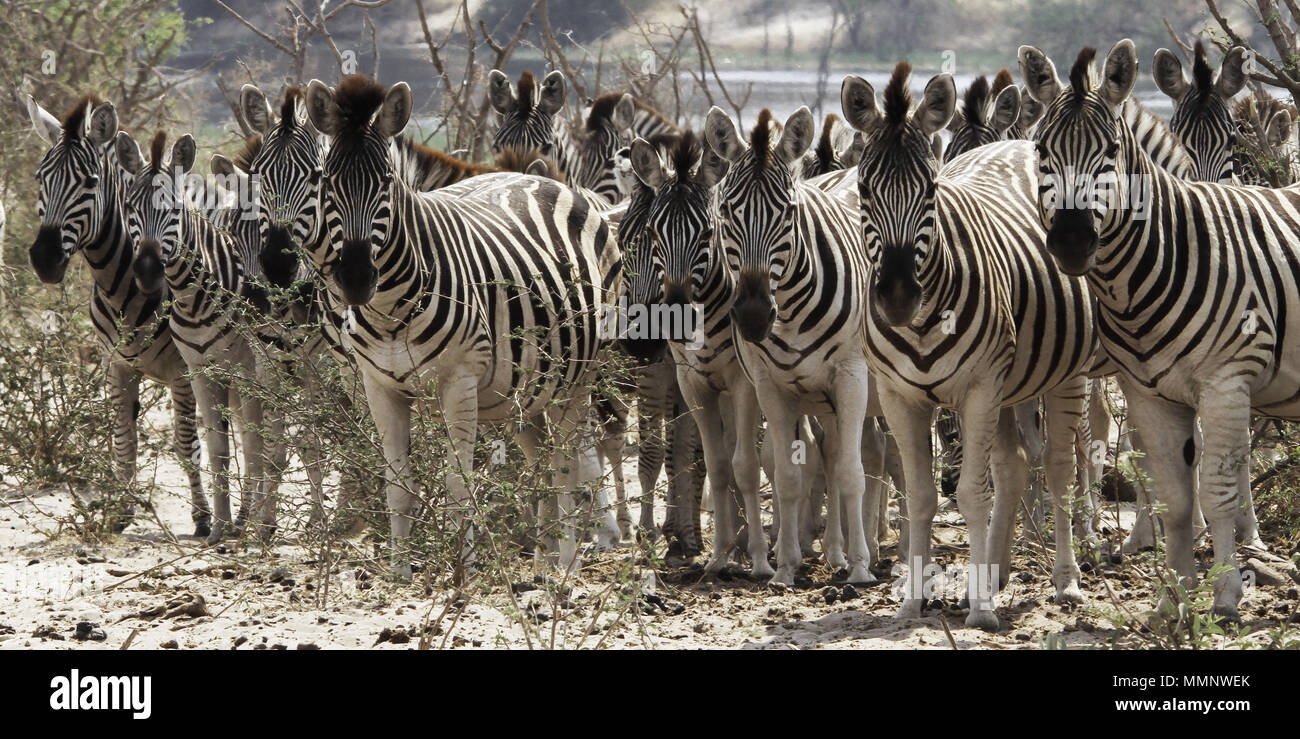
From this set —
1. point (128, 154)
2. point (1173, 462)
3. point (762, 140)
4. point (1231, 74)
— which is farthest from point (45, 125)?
point (1231, 74)

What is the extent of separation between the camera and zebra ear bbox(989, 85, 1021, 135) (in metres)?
8.55

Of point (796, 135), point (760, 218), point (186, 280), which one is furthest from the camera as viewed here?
point (186, 280)

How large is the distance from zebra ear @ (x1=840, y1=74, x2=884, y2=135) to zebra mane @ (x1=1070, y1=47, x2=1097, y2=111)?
794mm

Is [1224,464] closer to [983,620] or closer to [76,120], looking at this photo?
[983,620]

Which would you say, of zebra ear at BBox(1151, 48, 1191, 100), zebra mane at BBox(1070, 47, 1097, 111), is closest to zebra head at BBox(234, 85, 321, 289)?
zebra mane at BBox(1070, 47, 1097, 111)

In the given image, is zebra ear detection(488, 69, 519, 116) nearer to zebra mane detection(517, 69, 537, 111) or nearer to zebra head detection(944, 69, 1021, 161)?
zebra mane detection(517, 69, 537, 111)

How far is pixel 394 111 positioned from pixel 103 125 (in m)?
3.04

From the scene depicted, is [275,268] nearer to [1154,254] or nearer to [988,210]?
[988,210]

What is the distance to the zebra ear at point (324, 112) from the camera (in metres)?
6.25

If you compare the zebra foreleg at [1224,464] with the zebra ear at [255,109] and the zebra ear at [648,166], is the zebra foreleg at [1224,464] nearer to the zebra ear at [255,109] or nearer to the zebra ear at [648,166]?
the zebra ear at [648,166]

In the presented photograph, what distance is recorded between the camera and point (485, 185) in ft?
26.9

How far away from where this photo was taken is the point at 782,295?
6.79 metres

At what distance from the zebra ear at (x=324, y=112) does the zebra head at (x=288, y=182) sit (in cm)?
45

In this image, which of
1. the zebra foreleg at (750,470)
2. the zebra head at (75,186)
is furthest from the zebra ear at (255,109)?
the zebra foreleg at (750,470)
